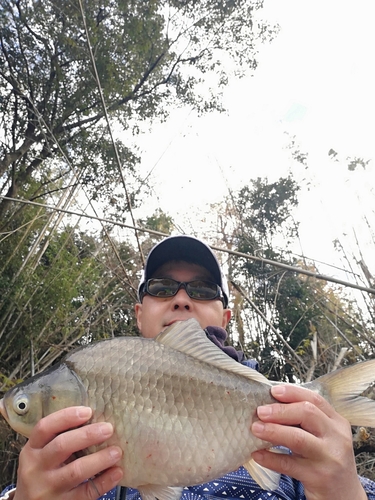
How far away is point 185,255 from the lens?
2.45 meters

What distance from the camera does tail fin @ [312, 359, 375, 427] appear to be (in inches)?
45.3

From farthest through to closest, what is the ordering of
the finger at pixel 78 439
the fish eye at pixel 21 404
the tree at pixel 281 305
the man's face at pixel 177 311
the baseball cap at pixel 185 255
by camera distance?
1. the tree at pixel 281 305
2. the baseball cap at pixel 185 255
3. the man's face at pixel 177 311
4. the fish eye at pixel 21 404
5. the finger at pixel 78 439

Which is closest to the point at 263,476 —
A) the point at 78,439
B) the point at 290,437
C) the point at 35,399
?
the point at 290,437

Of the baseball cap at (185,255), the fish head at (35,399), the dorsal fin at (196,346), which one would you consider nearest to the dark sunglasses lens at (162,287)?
the baseball cap at (185,255)

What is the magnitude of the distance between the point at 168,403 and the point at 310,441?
0.43 m

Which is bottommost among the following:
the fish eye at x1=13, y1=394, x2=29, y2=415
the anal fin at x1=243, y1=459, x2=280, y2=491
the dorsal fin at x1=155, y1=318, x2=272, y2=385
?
the anal fin at x1=243, y1=459, x2=280, y2=491

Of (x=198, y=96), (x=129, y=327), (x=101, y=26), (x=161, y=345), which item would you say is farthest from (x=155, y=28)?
(x=161, y=345)

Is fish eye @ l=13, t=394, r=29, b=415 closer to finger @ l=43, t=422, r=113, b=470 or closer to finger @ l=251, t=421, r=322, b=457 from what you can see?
finger @ l=43, t=422, r=113, b=470

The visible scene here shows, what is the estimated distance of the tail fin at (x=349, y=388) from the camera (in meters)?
1.15

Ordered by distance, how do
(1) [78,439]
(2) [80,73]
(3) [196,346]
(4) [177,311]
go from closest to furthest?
(1) [78,439]
(3) [196,346]
(4) [177,311]
(2) [80,73]

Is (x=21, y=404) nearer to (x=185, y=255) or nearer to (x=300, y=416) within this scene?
(x=300, y=416)

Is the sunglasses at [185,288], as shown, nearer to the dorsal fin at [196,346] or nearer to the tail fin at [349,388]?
the dorsal fin at [196,346]

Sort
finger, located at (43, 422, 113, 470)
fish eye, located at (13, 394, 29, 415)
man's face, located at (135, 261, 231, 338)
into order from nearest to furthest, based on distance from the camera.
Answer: finger, located at (43, 422, 113, 470) → fish eye, located at (13, 394, 29, 415) → man's face, located at (135, 261, 231, 338)

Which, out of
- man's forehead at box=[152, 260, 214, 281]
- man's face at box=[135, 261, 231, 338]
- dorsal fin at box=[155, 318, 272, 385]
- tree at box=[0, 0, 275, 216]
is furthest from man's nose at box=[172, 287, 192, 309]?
tree at box=[0, 0, 275, 216]
